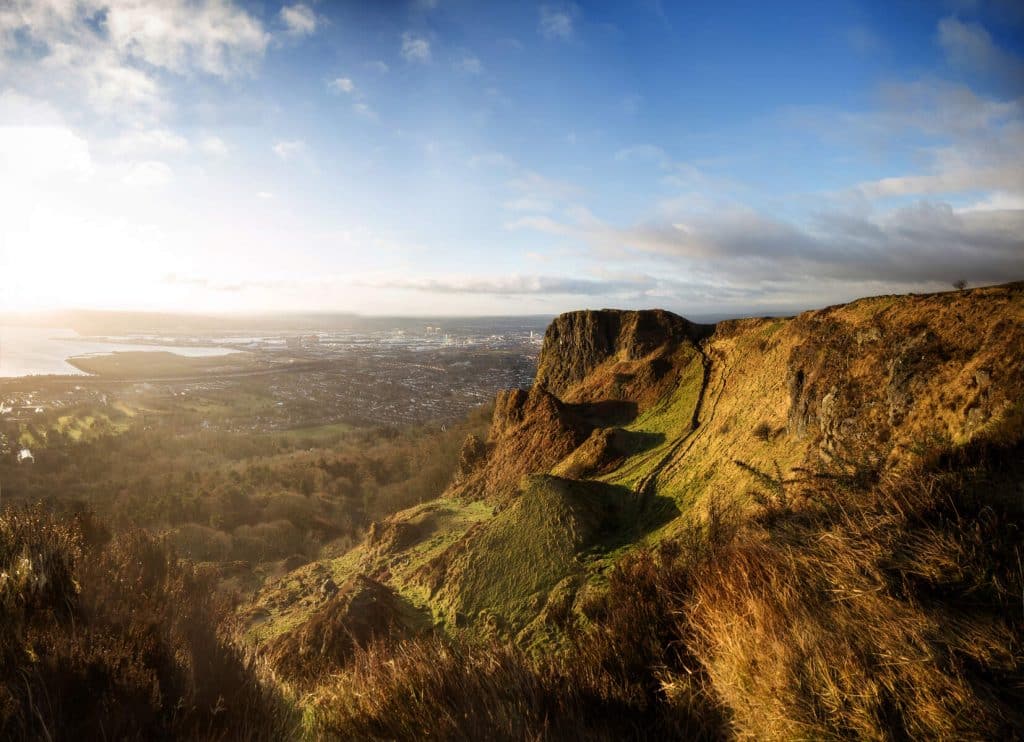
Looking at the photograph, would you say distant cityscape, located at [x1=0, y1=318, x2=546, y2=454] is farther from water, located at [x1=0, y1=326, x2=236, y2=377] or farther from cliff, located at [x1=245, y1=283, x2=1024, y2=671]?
cliff, located at [x1=245, y1=283, x2=1024, y2=671]

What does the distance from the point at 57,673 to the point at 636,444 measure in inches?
680

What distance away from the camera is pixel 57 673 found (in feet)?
11.9

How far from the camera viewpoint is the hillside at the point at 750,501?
3600 millimetres

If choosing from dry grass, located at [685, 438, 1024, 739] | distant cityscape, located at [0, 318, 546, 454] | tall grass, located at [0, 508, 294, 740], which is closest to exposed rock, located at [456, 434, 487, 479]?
tall grass, located at [0, 508, 294, 740]

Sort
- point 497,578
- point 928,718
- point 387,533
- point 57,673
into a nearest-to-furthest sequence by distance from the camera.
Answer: point 928,718 < point 57,673 < point 497,578 < point 387,533

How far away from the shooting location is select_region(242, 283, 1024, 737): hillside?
3600 millimetres

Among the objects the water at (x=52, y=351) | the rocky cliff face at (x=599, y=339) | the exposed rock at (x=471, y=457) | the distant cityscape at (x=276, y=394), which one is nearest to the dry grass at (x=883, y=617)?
the rocky cliff face at (x=599, y=339)

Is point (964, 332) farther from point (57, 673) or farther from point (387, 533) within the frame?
point (387, 533)

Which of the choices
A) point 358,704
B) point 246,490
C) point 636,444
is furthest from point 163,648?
point 246,490

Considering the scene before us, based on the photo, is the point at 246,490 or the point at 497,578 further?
the point at 246,490

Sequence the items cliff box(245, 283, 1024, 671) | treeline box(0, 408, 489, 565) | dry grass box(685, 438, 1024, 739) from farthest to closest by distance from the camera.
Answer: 1. treeline box(0, 408, 489, 565)
2. cliff box(245, 283, 1024, 671)
3. dry grass box(685, 438, 1024, 739)

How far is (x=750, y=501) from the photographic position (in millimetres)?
9438

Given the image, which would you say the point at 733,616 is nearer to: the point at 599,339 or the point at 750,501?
the point at 750,501

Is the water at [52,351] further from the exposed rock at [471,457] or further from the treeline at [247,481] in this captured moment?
the exposed rock at [471,457]
